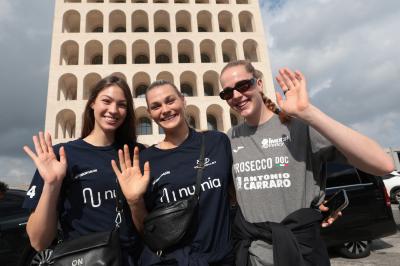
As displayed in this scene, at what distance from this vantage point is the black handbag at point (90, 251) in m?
1.67

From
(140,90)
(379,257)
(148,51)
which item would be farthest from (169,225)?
(148,51)

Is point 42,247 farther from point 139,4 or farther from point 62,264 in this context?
point 139,4

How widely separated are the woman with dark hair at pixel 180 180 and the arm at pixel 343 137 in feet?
2.27

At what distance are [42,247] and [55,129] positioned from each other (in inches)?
849

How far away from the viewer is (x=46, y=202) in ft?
6.07

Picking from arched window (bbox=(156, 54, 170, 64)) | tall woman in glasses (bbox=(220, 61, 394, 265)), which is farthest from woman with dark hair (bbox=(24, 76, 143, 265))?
arched window (bbox=(156, 54, 170, 64))

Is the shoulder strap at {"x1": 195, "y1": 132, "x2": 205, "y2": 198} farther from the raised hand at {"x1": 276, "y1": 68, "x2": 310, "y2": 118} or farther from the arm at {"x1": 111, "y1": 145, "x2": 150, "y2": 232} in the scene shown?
the raised hand at {"x1": 276, "y1": 68, "x2": 310, "y2": 118}

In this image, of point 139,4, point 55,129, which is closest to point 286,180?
point 55,129

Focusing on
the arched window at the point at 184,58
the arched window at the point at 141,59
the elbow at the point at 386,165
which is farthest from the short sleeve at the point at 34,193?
the arched window at the point at 184,58

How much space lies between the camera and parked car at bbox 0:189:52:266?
4.16 m

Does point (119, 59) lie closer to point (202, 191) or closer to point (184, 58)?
point (184, 58)

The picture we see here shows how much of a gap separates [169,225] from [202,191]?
0.35 meters

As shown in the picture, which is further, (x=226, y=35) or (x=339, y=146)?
(x=226, y=35)

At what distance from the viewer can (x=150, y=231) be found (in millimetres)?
1727
